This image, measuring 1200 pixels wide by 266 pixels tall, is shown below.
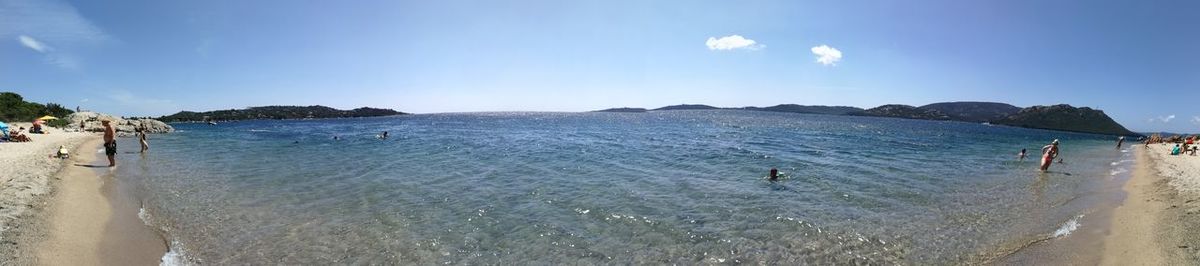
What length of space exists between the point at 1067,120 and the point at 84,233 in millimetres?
224876

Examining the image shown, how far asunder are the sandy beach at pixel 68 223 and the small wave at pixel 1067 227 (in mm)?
21112

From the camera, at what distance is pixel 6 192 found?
508 inches

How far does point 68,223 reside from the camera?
437 inches

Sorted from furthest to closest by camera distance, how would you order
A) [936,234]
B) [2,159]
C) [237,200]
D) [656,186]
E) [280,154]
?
[280,154] < [2,159] < [656,186] < [237,200] < [936,234]

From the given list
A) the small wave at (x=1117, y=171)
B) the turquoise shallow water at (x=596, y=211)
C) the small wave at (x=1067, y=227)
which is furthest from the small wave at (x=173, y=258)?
the small wave at (x=1117, y=171)

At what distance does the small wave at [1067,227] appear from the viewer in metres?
12.0

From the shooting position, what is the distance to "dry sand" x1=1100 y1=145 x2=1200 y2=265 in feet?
30.9

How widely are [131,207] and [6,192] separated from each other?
2806mm

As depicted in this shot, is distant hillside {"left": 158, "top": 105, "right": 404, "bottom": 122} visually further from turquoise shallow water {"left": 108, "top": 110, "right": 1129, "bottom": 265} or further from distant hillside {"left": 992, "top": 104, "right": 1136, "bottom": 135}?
distant hillside {"left": 992, "top": 104, "right": 1136, "bottom": 135}

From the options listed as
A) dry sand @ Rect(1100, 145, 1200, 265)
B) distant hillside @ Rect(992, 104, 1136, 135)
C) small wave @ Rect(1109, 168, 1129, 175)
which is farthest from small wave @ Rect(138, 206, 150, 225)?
distant hillside @ Rect(992, 104, 1136, 135)

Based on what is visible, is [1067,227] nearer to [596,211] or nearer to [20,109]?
[596,211]

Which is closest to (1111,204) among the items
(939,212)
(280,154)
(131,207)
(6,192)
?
(939,212)

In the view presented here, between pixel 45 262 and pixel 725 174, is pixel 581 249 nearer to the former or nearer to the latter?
pixel 45 262

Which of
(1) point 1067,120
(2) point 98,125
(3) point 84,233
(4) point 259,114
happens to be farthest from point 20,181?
(1) point 1067,120
